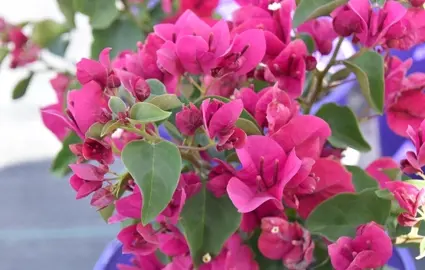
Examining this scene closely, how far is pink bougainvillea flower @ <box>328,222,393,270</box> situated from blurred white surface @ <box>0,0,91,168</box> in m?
0.72

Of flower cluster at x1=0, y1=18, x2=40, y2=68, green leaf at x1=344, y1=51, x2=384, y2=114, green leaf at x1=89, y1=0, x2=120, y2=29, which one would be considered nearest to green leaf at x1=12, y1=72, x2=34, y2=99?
flower cluster at x1=0, y1=18, x2=40, y2=68

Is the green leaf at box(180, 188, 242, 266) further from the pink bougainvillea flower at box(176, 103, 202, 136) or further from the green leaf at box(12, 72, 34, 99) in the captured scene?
the green leaf at box(12, 72, 34, 99)

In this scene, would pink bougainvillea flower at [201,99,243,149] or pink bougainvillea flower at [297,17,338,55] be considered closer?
pink bougainvillea flower at [201,99,243,149]

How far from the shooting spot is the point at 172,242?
0.43 meters

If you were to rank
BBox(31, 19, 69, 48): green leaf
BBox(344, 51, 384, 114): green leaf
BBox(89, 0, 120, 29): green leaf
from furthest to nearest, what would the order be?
BBox(31, 19, 69, 48): green leaf → BBox(89, 0, 120, 29): green leaf → BBox(344, 51, 384, 114): green leaf

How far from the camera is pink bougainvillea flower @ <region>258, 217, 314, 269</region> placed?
0.41 m

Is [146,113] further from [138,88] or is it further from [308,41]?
[308,41]

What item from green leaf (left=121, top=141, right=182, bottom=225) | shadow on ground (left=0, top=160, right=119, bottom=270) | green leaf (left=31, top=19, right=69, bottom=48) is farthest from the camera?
shadow on ground (left=0, top=160, right=119, bottom=270)

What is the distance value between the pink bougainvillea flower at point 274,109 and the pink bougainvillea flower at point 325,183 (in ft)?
0.16

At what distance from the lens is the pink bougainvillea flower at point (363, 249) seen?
0.39 m

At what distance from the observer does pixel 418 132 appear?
0.39m

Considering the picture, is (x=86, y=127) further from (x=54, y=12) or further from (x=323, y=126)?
(x=54, y=12)

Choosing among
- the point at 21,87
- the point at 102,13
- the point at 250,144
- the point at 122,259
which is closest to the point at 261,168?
the point at 250,144

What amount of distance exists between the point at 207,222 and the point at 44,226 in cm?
64
